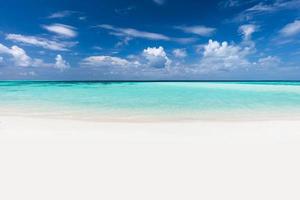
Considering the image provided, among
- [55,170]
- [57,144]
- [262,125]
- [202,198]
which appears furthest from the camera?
[262,125]

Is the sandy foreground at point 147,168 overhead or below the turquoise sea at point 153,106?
overhead

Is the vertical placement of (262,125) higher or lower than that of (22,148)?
lower

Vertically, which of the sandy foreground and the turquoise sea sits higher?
the sandy foreground

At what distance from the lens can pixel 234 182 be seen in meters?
2.34

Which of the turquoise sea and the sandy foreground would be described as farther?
the turquoise sea

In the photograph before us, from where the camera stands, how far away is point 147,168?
106 inches

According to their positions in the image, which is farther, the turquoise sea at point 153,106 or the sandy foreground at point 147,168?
the turquoise sea at point 153,106

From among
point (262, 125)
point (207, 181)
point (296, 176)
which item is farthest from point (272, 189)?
point (262, 125)

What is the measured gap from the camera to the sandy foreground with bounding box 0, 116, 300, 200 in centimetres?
215

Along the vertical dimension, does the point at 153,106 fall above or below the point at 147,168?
below

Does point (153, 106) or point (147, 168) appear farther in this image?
point (153, 106)

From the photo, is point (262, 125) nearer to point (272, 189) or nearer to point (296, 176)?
point (296, 176)

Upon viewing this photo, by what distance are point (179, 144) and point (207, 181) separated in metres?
1.34

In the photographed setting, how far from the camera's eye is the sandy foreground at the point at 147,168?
7.05 feet
